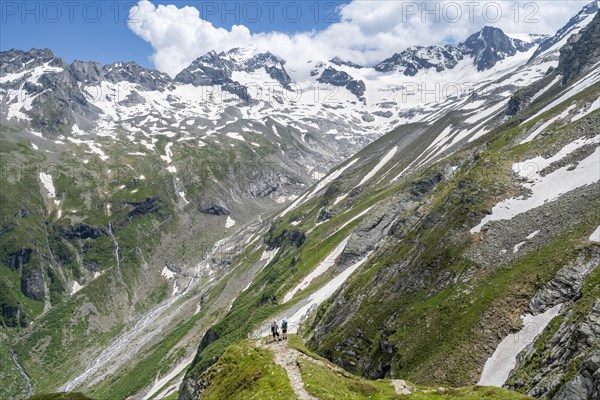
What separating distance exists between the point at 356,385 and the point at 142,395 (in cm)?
12661

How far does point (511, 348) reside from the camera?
3744 centimetres

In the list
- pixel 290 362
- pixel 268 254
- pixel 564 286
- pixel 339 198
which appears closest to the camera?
pixel 290 362

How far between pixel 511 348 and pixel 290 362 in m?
19.8

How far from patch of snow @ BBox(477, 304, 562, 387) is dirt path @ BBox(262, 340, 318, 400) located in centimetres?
1609

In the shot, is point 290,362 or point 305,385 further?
point 290,362

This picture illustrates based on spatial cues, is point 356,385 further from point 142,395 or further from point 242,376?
point 142,395

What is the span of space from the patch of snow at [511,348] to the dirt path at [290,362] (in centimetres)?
1609

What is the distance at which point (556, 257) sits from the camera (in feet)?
135

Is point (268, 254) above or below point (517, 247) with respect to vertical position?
below

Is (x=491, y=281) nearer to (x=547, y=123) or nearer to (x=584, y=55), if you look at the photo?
(x=547, y=123)

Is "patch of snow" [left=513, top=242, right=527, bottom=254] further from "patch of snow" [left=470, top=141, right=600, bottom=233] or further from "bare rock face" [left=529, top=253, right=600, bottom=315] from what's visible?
"bare rock face" [left=529, top=253, right=600, bottom=315]

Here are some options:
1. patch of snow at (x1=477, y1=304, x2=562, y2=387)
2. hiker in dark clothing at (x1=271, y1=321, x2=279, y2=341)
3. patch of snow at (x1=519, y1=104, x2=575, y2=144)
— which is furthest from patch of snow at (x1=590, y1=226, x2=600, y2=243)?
patch of snow at (x1=519, y1=104, x2=575, y2=144)

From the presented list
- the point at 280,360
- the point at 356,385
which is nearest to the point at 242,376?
the point at 280,360

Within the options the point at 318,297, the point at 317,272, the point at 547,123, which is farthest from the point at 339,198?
the point at 547,123
